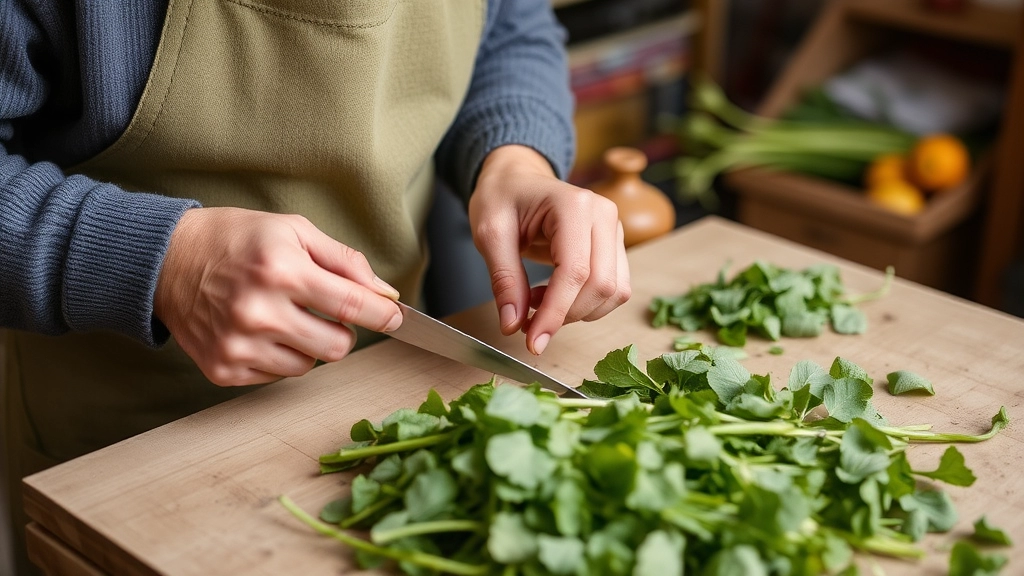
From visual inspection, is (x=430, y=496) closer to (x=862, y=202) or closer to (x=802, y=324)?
(x=802, y=324)

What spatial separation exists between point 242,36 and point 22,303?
31 centimetres

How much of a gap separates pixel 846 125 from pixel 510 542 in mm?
2006

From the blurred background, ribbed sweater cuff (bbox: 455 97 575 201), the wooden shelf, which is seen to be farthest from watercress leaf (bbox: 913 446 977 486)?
the wooden shelf

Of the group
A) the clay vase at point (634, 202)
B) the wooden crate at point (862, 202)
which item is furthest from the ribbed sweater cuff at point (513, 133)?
the wooden crate at point (862, 202)

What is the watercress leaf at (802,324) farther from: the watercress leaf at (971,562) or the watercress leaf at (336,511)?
the watercress leaf at (336,511)

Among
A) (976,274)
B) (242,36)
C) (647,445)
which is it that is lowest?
(976,274)

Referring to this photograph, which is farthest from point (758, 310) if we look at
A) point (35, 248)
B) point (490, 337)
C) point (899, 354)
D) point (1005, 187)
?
point (1005, 187)

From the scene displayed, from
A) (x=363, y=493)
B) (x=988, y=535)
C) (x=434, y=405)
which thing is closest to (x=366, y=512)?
(x=363, y=493)

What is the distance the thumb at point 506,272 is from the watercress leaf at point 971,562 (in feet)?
1.40

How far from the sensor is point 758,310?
Result: 1031 millimetres

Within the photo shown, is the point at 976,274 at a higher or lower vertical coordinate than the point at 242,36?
lower

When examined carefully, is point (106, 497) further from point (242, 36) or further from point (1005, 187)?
point (1005, 187)

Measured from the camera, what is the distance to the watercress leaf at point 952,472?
2.52ft

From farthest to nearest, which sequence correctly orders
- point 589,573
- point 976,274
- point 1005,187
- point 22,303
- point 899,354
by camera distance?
point 976,274
point 1005,187
point 899,354
point 22,303
point 589,573
